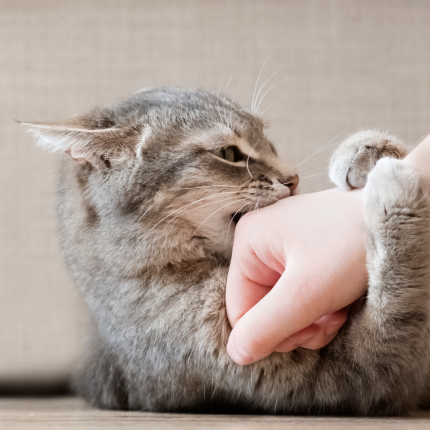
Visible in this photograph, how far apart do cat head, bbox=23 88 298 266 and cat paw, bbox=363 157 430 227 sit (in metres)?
0.21

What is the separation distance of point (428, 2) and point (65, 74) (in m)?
1.21

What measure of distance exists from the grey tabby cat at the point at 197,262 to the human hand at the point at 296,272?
0.04 m

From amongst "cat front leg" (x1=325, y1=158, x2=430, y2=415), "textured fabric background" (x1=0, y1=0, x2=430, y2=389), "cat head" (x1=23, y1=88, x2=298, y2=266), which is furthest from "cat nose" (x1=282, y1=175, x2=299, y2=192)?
"textured fabric background" (x1=0, y1=0, x2=430, y2=389)

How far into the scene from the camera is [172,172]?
965 millimetres

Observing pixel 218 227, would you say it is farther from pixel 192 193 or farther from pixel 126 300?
pixel 126 300

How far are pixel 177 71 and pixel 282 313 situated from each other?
1130 millimetres

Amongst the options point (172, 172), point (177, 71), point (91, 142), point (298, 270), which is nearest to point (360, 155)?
point (298, 270)

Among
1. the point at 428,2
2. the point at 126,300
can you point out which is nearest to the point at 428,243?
the point at 126,300

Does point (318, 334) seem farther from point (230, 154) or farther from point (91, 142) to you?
point (91, 142)

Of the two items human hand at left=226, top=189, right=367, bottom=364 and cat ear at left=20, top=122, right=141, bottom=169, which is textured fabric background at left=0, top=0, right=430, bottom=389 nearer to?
cat ear at left=20, top=122, right=141, bottom=169

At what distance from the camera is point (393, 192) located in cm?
72

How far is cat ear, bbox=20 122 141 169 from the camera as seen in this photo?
94 cm

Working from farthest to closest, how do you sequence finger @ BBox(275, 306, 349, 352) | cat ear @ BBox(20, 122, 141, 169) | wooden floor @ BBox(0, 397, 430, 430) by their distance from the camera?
cat ear @ BBox(20, 122, 141, 169) → finger @ BBox(275, 306, 349, 352) → wooden floor @ BBox(0, 397, 430, 430)

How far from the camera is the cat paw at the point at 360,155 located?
821 millimetres
